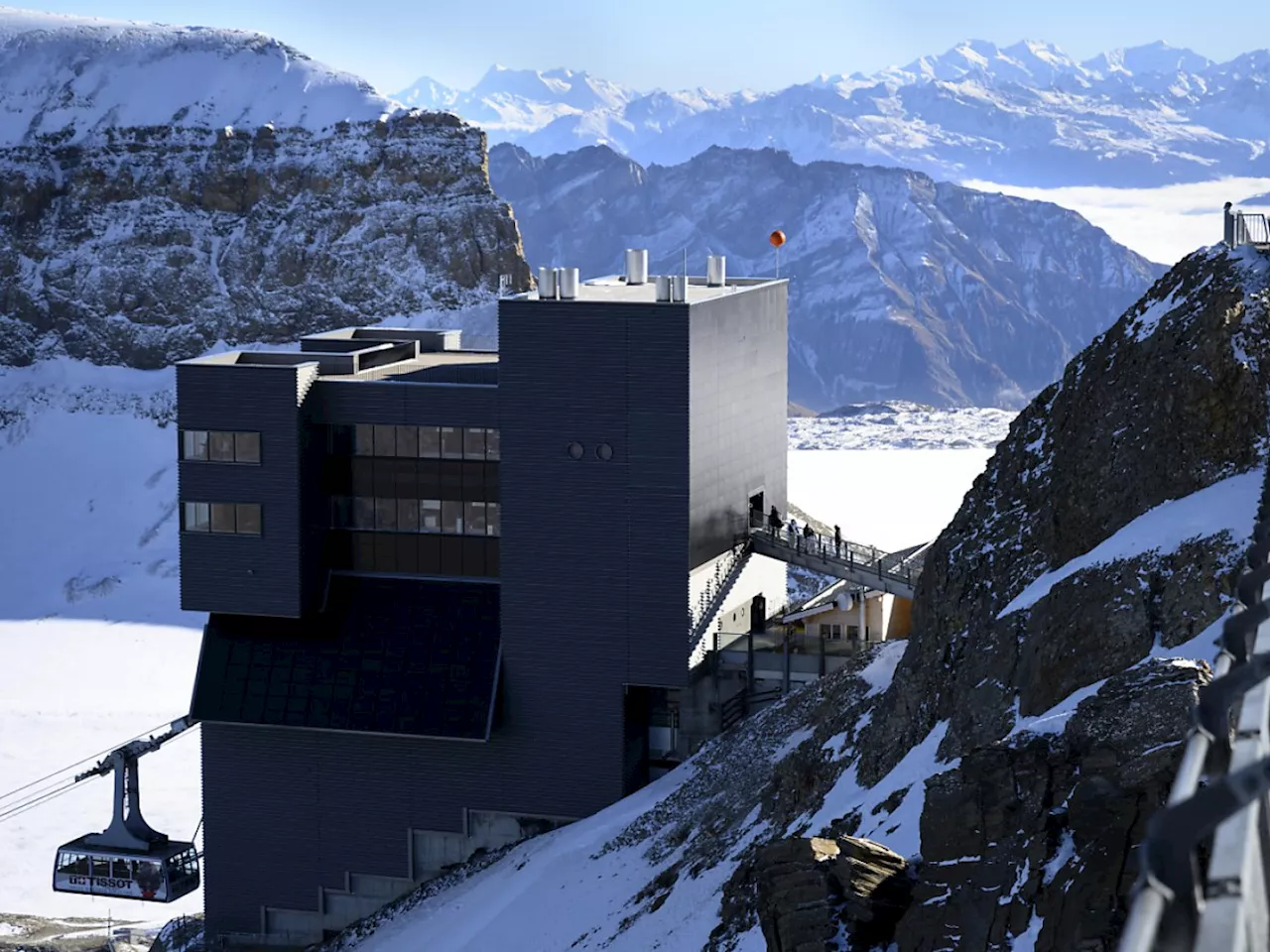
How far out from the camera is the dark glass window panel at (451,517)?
55.1 meters

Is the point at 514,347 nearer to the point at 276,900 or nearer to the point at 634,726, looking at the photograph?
the point at 634,726

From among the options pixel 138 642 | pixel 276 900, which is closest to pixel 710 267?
pixel 276 900

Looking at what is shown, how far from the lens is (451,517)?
2175 inches

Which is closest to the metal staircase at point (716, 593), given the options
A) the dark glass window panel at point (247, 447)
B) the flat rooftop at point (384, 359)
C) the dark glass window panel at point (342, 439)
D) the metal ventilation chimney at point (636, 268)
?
the flat rooftop at point (384, 359)

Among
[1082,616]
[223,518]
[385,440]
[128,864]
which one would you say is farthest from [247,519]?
[1082,616]

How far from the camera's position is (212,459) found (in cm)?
5525

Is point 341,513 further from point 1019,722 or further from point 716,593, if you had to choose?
point 1019,722

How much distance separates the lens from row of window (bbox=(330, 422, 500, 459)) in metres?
54.4

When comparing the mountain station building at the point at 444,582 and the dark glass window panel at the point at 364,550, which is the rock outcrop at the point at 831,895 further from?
the dark glass window panel at the point at 364,550

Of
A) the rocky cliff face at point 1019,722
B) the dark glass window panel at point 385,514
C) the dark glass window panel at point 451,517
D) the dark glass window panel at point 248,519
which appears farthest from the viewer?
the dark glass window panel at point 385,514

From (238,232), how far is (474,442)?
141752 mm

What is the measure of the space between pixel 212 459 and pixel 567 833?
15757mm

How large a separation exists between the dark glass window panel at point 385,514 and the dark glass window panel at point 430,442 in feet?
5.91

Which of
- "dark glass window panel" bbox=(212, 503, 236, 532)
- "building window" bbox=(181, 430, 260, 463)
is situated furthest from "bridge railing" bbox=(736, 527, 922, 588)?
"dark glass window panel" bbox=(212, 503, 236, 532)
